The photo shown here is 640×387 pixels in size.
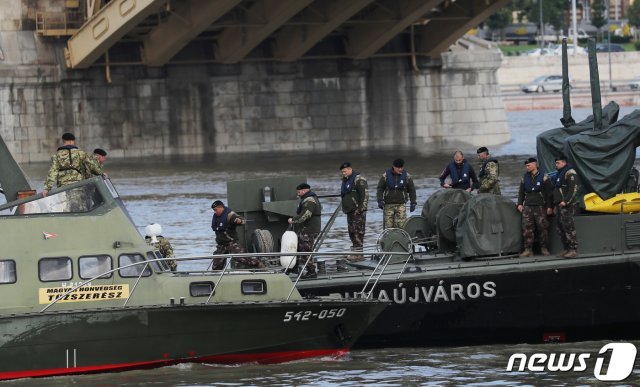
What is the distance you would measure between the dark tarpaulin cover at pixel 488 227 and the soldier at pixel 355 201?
184 cm

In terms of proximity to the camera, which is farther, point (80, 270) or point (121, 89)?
point (121, 89)

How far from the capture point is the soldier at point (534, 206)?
20.6m

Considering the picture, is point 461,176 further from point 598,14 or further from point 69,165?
point 598,14

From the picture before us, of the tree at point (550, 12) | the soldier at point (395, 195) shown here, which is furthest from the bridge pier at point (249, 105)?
the tree at point (550, 12)

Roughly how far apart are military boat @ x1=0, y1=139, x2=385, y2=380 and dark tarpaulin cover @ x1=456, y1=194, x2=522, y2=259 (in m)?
1.94

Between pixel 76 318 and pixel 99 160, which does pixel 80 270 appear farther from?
pixel 99 160

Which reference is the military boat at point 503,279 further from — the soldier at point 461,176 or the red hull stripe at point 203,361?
the soldier at point 461,176

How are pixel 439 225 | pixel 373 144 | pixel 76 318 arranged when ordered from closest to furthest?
pixel 76 318, pixel 439 225, pixel 373 144

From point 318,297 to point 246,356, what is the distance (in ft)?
4.18

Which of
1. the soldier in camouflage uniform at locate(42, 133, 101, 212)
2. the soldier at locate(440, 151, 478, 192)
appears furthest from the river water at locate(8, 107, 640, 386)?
the soldier at locate(440, 151, 478, 192)

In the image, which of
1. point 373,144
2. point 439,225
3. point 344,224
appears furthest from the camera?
point 373,144

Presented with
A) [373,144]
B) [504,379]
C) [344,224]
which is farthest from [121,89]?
[504,379]

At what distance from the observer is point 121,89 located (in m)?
55.1

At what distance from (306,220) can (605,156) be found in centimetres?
407
